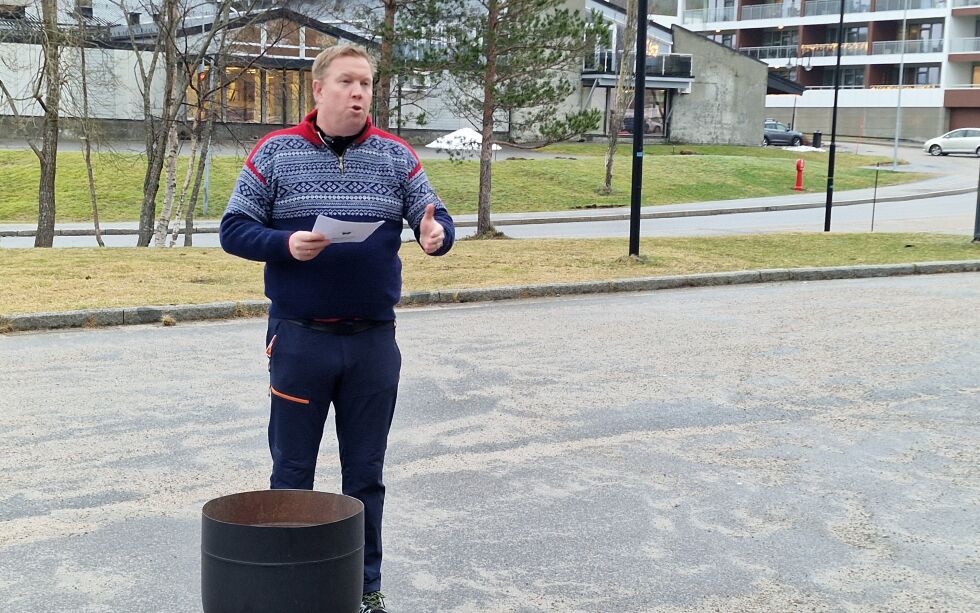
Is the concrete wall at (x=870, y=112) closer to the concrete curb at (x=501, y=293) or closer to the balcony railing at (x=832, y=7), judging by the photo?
the balcony railing at (x=832, y=7)

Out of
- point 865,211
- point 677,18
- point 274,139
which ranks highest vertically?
point 677,18

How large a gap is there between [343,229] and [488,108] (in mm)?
17648

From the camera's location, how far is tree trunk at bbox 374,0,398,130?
19.6m

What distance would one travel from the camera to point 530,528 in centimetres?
527

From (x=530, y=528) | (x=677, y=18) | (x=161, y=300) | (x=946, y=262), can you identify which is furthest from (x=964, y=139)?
(x=530, y=528)

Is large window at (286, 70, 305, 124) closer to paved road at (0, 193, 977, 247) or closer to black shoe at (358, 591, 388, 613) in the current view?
paved road at (0, 193, 977, 247)

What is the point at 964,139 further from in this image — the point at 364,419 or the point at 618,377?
the point at 364,419

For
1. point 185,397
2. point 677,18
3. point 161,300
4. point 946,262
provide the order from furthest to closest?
point 677,18, point 946,262, point 161,300, point 185,397

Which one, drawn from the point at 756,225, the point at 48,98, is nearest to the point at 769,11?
the point at 756,225

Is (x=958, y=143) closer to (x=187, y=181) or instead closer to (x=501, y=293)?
(x=187, y=181)

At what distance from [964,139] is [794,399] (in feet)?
197

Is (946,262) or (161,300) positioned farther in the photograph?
(946,262)

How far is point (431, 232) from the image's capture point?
3850 mm

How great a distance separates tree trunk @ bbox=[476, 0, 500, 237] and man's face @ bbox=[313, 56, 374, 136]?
16897 mm
